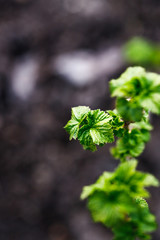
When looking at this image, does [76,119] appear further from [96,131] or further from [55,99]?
[55,99]

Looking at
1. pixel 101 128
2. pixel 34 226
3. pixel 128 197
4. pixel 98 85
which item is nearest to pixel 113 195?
pixel 128 197

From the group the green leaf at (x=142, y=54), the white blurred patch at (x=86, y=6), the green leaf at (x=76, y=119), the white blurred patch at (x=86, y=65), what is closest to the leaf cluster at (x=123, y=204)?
the green leaf at (x=76, y=119)

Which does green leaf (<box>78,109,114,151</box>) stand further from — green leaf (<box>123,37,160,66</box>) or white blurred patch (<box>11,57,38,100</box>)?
green leaf (<box>123,37,160,66</box>)

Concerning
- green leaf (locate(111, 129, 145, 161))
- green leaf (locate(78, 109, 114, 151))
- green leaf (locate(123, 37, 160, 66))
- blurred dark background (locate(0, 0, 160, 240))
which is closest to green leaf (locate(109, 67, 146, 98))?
green leaf (locate(78, 109, 114, 151))

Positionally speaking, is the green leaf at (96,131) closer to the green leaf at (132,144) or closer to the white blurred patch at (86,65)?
the green leaf at (132,144)

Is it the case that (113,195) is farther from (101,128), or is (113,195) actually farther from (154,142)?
(154,142)
